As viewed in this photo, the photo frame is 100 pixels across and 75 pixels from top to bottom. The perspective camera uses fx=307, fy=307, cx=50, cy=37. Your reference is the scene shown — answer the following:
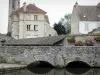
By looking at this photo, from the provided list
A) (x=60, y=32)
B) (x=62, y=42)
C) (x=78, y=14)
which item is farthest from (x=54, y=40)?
(x=60, y=32)

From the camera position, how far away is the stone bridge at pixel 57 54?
3591 cm

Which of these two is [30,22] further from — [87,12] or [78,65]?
[78,65]

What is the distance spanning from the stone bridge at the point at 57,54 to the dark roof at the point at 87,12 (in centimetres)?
2024

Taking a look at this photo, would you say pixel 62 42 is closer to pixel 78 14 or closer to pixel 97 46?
pixel 97 46

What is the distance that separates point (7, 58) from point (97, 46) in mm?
10722

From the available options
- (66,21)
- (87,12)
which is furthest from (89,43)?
(66,21)

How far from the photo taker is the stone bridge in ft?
118

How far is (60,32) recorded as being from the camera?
65.9 metres

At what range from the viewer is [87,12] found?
57344mm

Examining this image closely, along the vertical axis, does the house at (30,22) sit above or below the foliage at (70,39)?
above

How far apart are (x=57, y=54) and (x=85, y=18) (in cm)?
2129

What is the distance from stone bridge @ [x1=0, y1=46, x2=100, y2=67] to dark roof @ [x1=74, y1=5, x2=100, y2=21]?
66.4ft

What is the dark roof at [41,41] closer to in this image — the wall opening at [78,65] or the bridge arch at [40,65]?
the bridge arch at [40,65]

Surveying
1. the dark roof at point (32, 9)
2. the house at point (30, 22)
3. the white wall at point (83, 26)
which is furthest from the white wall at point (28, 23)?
the white wall at point (83, 26)
